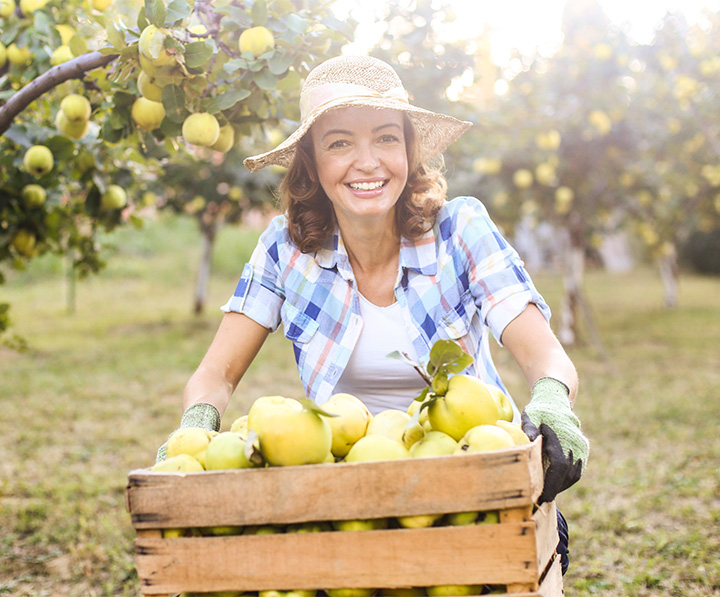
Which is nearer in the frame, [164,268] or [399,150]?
[399,150]

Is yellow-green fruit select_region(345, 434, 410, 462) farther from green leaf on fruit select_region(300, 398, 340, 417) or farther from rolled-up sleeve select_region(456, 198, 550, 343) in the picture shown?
rolled-up sleeve select_region(456, 198, 550, 343)

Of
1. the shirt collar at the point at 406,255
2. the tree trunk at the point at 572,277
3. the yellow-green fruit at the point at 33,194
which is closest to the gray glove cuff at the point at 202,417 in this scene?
the shirt collar at the point at 406,255

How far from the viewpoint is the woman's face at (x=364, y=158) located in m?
1.66

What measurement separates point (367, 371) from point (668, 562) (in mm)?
1434

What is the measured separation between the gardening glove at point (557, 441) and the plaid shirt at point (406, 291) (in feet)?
1.28

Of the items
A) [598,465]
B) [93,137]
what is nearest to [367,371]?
[93,137]

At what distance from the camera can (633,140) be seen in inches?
237

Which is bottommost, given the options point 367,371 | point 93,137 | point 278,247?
point 367,371

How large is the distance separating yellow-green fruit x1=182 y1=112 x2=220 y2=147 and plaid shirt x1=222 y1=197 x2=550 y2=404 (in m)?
0.31

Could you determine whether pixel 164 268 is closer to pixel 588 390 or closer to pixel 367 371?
pixel 588 390

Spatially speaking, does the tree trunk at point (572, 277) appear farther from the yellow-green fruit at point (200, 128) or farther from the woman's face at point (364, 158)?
the yellow-green fruit at point (200, 128)

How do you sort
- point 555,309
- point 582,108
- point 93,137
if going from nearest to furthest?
point 93,137, point 582,108, point 555,309

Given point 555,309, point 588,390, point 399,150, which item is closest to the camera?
point 399,150

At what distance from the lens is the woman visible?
160cm
